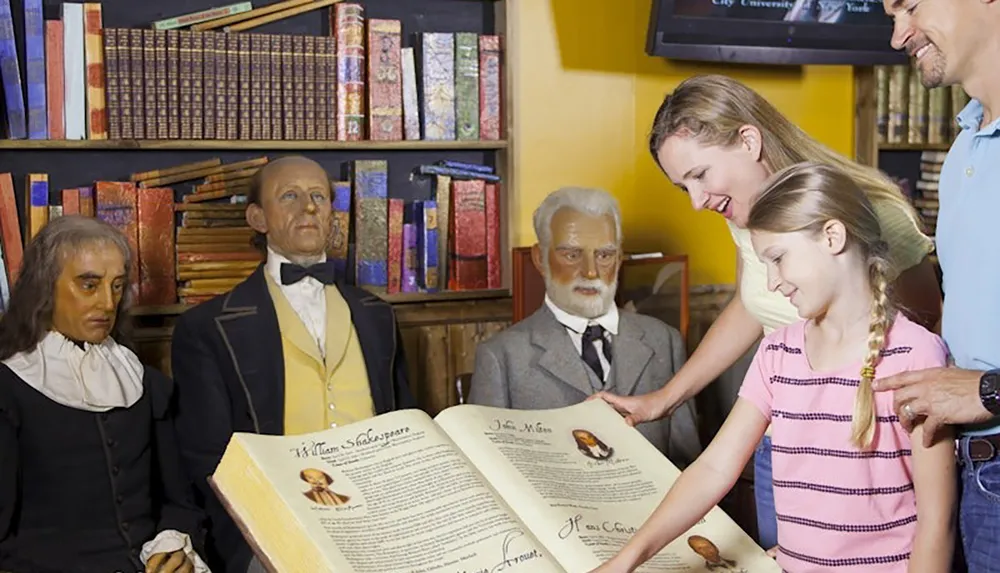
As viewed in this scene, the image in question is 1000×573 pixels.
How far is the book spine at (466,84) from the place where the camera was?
3.53 m

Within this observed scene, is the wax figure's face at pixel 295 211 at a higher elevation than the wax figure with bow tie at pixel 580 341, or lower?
higher

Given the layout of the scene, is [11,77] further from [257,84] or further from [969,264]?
[969,264]

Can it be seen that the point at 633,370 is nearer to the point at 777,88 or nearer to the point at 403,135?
the point at 403,135

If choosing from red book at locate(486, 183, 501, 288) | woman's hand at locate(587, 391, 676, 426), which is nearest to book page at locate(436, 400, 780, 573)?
woman's hand at locate(587, 391, 676, 426)

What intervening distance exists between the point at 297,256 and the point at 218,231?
38 centimetres

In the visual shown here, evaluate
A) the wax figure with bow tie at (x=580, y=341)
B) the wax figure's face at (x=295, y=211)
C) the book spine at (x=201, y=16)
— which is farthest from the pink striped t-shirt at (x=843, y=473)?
the book spine at (x=201, y=16)

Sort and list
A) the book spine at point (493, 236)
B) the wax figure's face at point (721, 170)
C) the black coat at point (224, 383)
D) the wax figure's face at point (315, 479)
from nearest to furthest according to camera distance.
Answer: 1. the wax figure's face at point (315, 479)
2. the wax figure's face at point (721, 170)
3. the black coat at point (224, 383)
4. the book spine at point (493, 236)

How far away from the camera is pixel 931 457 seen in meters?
1.36

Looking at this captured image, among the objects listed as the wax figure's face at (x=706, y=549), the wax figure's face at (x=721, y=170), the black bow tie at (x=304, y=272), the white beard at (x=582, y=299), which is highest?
the wax figure's face at (x=721, y=170)

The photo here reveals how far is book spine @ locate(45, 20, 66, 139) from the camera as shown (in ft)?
10.1

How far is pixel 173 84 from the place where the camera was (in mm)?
3188

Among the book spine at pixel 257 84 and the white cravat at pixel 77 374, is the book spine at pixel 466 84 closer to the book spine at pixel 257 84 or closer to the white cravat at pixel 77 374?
the book spine at pixel 257 84

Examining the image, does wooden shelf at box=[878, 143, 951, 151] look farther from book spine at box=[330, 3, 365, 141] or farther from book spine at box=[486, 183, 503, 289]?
book spine at box=[330, 3, 365, 141]

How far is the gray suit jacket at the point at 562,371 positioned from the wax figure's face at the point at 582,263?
0.22 feet
